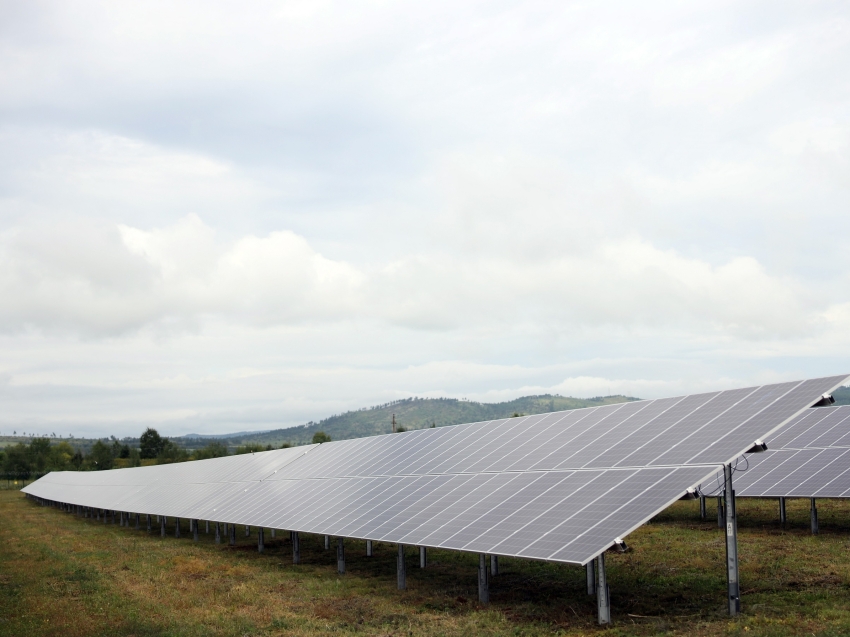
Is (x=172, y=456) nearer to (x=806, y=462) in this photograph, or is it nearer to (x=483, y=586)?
(x=806, y=462)

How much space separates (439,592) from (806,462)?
20995 mm

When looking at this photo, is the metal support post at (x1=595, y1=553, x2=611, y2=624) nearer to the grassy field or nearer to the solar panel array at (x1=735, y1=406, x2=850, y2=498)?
the grassy field

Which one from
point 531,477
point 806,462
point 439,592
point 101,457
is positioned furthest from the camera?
point 101,457

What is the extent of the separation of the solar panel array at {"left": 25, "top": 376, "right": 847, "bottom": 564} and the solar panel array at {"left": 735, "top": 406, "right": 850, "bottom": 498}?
35.1ft

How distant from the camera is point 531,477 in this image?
23.7 metres

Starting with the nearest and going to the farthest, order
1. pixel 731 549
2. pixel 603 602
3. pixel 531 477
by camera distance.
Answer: pixel 731 549 < pixel 603 602 < pixel 531 477

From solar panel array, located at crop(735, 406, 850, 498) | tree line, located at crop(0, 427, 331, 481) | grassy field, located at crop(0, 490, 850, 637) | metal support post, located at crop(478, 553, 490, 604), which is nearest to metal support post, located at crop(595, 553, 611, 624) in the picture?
grassy field, located at crop(0, 490, 850, 637)

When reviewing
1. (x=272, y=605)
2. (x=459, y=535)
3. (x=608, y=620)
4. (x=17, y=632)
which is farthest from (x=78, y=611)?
(x=608, y=620)

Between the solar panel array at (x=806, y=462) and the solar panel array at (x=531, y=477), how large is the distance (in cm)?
1069

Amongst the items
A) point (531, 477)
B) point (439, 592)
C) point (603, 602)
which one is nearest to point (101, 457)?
point (439, 592)

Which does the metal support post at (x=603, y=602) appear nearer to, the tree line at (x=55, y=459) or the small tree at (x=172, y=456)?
the tree line at (x=55, y=459)

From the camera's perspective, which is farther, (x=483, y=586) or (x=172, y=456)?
(x=172, y=456)

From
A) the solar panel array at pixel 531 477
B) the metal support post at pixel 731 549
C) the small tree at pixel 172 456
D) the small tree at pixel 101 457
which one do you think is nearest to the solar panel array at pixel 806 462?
the solar panel array at pixel 531 477

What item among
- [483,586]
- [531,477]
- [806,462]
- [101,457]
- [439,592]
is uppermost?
[531,477]
